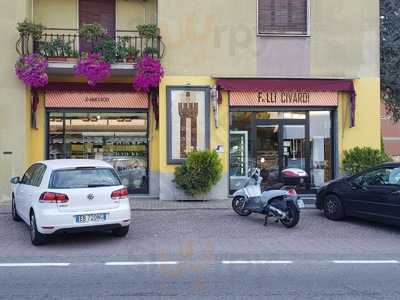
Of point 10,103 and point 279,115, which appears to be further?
point 279,115

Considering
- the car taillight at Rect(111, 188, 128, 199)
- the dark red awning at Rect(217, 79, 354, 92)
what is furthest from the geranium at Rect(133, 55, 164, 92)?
the car taillight at Rect(111, 188, 128, 199)

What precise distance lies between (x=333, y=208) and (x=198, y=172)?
4.11m

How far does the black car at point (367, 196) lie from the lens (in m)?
10.2

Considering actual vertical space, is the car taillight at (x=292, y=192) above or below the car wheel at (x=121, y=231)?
above

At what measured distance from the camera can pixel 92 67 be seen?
1371 centimetres

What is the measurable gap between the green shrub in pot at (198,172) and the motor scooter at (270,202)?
Answer: 2036 mm

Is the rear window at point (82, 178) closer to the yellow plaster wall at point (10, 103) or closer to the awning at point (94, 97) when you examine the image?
the yellow plaster wall at point (10, 103)

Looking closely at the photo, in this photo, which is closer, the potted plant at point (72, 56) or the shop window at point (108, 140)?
the potted plant at point (72, 56)

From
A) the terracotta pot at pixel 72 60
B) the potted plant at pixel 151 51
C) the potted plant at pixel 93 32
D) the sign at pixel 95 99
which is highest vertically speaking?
the potted plant at pixel 93 32

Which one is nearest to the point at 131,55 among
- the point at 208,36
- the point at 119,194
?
the point at 208,36

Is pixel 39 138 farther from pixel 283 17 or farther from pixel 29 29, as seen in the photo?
pixel 283 17

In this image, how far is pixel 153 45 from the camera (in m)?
14.6

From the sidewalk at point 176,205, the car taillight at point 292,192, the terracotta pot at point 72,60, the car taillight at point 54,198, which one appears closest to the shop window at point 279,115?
the sidewalk at point 176,205

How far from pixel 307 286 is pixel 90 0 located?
12.2 metres
